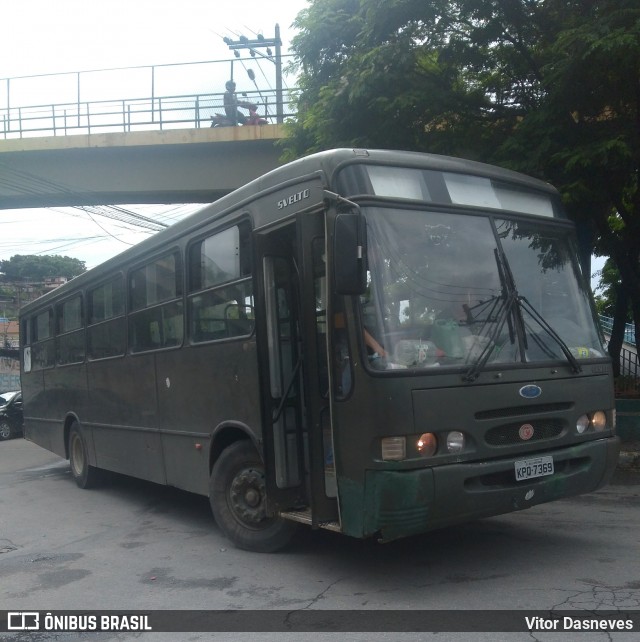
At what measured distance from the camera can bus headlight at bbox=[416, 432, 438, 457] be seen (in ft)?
16.7

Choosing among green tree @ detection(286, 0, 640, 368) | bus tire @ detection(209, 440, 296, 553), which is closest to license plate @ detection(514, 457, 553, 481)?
bus tire @ detection(209, 440, 296, 553)

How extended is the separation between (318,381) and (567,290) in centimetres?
216

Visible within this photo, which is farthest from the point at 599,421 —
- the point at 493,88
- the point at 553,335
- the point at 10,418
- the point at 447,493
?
the point at 10,418

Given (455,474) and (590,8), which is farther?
(590,8)

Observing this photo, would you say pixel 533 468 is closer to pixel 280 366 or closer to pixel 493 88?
pixel 280 366

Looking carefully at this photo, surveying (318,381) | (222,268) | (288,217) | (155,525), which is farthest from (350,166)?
(155,525)

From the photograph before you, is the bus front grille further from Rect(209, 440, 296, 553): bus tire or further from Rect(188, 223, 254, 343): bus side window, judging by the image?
Rect(188, 223, 254, 343): bus side window

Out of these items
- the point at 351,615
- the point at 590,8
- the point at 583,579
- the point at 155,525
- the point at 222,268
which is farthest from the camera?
the point at 590,8

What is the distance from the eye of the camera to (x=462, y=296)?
5508 millimetres

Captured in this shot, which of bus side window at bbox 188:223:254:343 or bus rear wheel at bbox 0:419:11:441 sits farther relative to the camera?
bus rear wheel at bbox 0:419:11:441

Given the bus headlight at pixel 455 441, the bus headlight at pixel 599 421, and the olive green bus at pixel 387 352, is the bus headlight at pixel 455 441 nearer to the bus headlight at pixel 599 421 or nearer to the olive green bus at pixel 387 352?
the olive green bus at pixel 387 352

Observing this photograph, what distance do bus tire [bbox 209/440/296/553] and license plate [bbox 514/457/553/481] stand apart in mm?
2003

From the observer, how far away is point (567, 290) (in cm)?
620

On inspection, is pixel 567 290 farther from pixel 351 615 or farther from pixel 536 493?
pixel 351 615
